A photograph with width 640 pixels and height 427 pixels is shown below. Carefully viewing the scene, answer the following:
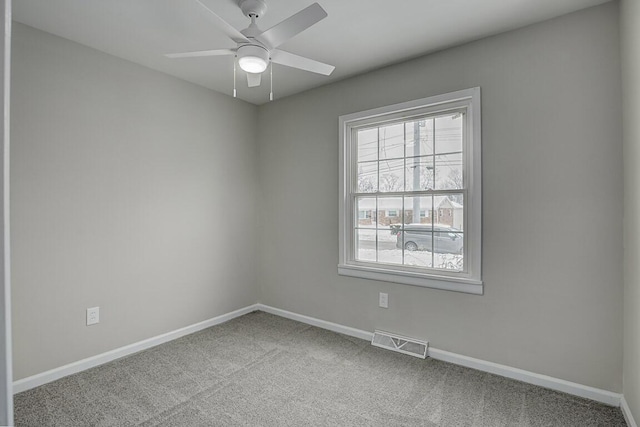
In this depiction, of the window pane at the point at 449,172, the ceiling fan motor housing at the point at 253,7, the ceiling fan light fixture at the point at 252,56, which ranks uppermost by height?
the ceiling fan motor housing at the point at 253,7

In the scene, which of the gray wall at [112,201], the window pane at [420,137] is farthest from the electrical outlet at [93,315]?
the window pane at [420,137]

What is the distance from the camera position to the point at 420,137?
290 centimetres

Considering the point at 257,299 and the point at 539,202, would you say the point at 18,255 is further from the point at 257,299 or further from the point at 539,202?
the point at 539,202

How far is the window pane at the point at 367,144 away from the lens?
319cm

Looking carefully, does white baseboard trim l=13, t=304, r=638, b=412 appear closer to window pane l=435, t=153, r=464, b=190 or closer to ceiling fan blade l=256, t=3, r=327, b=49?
window pane l=435, t=153, r=464, b=190

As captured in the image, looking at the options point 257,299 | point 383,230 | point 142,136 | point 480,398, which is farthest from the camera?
point 257,299

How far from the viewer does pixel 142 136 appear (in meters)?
2.94

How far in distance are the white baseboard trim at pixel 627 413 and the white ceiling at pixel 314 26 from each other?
2464 mm

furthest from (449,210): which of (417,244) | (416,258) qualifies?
(416,258)

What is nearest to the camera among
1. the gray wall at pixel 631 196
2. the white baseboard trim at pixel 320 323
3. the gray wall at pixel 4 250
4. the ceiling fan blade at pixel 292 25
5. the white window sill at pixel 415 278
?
the gray wall at pixel 4 250

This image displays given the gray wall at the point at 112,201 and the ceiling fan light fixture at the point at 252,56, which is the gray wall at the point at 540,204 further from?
the gray wall at the point at 112,201

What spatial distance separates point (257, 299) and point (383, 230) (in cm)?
186

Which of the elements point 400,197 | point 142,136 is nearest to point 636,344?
point 400,197

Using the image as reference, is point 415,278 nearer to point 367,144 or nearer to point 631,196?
point 367,144
